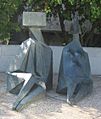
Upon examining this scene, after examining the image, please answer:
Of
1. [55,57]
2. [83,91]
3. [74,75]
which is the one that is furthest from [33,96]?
[55,57]

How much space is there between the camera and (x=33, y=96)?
707 cm

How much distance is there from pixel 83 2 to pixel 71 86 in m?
3.14

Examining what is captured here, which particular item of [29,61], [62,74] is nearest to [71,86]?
[62,74]

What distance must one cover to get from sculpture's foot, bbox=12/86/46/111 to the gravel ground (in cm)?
9

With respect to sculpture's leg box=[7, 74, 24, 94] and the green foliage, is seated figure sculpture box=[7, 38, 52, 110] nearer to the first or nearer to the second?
sculpture's leg box=[7, 74, 24, 94]

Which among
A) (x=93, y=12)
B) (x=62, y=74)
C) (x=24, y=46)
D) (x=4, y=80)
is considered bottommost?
(x=4, y=80)

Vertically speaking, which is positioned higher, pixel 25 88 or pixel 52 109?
pixel 25 88

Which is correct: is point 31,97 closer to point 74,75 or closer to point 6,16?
point 74,75

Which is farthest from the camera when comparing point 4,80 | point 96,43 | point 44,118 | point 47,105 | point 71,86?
point 96,43

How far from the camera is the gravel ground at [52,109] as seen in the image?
6352mm

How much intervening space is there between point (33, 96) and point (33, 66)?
93cm

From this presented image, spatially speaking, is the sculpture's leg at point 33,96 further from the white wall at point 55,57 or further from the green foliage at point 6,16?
the white wall at point 55,57

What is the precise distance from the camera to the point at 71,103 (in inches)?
281

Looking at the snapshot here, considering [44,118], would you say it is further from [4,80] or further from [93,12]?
[93,12]
